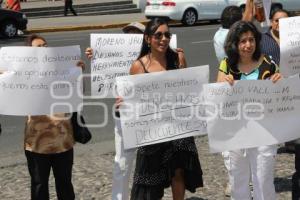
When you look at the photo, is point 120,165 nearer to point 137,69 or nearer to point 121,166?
point 121,166

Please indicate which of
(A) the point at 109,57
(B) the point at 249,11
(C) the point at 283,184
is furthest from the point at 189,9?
(A) the point at 109,57

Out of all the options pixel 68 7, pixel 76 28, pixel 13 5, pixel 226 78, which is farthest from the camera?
pixel 68 7

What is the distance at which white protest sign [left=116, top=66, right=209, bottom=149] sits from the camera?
4.43m

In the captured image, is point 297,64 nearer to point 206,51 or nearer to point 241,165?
point 241,165

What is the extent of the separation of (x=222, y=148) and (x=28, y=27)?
65.2ft

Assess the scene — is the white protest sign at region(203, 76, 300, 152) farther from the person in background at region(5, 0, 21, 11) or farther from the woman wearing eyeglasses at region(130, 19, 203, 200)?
the person in background at region(5, 0, 21, 11)

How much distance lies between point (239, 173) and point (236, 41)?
977 millimetres

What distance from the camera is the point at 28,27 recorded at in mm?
23328

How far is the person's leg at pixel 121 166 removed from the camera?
4902 millimetres

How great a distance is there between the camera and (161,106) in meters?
4.52

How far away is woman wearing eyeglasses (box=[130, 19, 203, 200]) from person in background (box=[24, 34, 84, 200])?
540 mm

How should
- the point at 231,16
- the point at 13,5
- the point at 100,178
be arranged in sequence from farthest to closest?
the point at 13,5 → the point at 100,178 → the point at 231,16

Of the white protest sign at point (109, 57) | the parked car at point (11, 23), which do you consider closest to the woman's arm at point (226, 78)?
the white protest sign at point (109, 57)

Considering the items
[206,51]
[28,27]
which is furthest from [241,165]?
[28,27]
